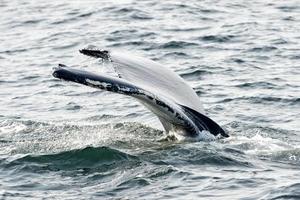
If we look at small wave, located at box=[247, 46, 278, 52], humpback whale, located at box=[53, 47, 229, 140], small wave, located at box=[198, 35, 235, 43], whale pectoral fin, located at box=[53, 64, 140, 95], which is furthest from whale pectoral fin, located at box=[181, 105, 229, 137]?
small wave, located at box=[198, 35, 235, 43]

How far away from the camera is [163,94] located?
40.3 feet

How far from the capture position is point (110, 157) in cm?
1237

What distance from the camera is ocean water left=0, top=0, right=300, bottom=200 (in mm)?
11375

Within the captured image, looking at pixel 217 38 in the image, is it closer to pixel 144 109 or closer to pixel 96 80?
pixel 144 109

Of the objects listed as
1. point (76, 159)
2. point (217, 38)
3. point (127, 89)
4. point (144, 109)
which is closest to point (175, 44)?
point (217, 38)

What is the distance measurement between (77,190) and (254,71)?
8758mm

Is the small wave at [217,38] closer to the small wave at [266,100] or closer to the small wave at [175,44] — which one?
the small wave at [175,44]

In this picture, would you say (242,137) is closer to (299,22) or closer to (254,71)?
(254,71)

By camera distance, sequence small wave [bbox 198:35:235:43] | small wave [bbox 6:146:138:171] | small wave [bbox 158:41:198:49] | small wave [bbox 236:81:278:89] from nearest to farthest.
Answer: small wave [bbox 6:146:138:171], small wave [bbox 236:81:278:89], small wave [bbox 158:41:198:49], small wave [bbox 198:35:235:43]

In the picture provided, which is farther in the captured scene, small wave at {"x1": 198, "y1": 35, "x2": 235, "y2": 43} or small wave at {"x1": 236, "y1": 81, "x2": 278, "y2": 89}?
small wave at {"x1": 198, "y1": 35, "x2": 235, "y2": 43}

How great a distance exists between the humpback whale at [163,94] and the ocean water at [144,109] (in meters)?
0.26

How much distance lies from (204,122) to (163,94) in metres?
0.95

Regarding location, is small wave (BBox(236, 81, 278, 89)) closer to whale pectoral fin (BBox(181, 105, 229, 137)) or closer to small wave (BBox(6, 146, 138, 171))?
whale pectoral fin (BBox(181, 105, 229, 137))

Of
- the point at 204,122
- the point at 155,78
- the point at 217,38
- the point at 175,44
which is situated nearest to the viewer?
the point at 155,78
